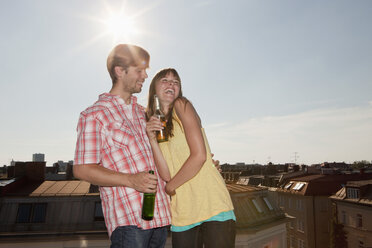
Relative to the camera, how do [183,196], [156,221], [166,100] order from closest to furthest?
[156,221] → [183,196] → [166,100]

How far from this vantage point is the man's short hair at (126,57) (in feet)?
9.37

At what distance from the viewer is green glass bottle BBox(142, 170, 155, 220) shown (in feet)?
8.53

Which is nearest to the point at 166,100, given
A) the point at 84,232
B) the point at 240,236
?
the point at 84,232

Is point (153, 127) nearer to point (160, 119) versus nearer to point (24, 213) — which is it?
point (160, 119)

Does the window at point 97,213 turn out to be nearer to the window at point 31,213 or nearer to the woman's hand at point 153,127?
the window at point 31,213

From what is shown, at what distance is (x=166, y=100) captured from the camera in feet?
10.4

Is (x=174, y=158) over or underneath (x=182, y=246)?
over

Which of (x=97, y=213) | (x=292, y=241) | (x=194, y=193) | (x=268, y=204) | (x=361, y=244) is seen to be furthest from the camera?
(x=292, y=241)

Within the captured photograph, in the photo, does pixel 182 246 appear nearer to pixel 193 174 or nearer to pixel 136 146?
pixel 193 174

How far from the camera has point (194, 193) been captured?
290 centimetres

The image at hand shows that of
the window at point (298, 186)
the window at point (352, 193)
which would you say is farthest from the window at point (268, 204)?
the window at point (298, 186)

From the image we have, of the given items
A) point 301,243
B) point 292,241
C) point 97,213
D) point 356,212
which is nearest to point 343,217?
point 356,212

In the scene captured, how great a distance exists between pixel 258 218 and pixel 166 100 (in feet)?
72.8

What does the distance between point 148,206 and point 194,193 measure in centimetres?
52
